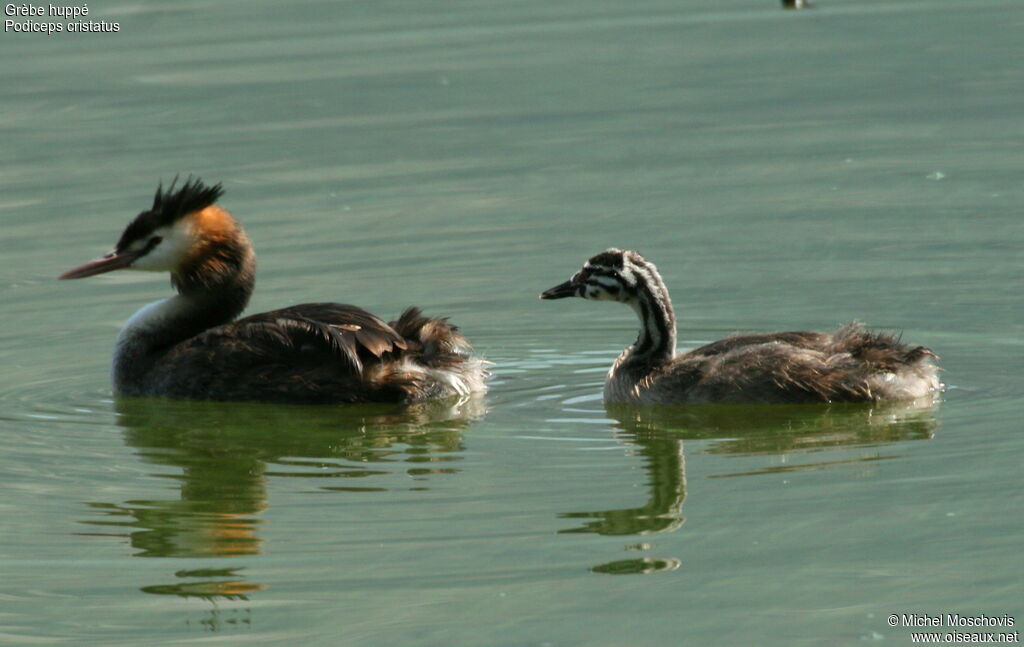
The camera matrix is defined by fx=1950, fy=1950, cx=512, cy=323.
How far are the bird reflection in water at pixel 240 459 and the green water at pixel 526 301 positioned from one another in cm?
3

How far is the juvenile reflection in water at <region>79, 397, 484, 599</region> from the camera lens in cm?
768

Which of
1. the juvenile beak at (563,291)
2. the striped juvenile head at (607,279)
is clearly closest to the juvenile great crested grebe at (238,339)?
the juvenile beak at (563,291)

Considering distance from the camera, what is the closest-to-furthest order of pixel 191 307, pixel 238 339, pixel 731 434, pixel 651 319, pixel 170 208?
pixel 731 434, pixel 651 319, pixel 238 339, pixel 170 208, pixel 191 307

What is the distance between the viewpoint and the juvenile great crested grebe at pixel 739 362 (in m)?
9.57

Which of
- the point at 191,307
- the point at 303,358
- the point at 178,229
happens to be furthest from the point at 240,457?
the point at 178,229

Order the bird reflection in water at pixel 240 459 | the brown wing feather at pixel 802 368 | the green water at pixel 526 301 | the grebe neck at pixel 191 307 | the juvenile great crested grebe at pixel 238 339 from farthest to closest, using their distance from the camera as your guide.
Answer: the grebe neck at pixel 191 307 → the juvenile great crested grebe at pixel 238 339 → the brown wing feather at pixel 802 368 → the bird reflection in water at pixel 240 459 → the green water at pixel 526 301

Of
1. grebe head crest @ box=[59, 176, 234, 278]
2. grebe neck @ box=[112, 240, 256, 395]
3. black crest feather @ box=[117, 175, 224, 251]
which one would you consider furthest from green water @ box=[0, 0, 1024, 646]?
black crest feather @ box=[117, 175, 224, 251]

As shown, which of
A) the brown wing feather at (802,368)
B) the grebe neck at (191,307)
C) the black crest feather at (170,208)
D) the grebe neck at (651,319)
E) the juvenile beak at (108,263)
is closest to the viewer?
the brown wing feather at (802,368)

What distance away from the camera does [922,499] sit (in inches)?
306

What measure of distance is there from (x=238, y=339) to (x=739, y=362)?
267 centimetres

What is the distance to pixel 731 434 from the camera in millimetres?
9141

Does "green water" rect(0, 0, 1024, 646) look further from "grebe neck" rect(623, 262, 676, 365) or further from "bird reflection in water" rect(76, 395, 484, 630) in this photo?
"grebe neck" rect(623, 262, 676, 365)

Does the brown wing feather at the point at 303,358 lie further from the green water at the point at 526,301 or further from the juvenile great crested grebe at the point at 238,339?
the green water at the point at 526,301

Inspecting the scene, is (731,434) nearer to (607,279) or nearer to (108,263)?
(607,279)
